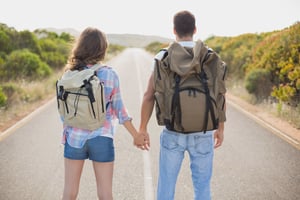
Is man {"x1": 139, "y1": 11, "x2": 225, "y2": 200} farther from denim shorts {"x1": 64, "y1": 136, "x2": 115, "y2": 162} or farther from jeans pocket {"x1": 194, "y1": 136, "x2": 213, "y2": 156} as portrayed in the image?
denim shorts {"x1": 64, "y1": 136, "x2": 115, "y2": 162}

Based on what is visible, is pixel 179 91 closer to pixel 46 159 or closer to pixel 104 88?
pixel 104 88

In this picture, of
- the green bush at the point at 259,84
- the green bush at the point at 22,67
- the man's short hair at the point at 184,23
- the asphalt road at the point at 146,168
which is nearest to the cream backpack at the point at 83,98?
the man's short hair at the point at 184,23

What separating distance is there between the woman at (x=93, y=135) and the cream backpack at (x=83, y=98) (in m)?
0.06

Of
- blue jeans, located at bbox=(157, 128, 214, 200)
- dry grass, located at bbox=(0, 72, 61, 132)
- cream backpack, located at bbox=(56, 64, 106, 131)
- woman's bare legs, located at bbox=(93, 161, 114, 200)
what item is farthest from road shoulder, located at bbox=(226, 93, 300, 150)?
dry grass, located at bbox=(0, 72, 61, 132)

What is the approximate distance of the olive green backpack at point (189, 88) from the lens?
3.38 m

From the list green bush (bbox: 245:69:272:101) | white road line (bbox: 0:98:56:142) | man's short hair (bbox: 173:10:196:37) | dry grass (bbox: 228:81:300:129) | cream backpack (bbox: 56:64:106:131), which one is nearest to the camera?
cream backpack (bbox: 56:64:106:131)

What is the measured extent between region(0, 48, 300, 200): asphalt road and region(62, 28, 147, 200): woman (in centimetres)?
184

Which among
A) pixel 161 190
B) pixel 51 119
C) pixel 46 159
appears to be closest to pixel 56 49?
pixel 51 119

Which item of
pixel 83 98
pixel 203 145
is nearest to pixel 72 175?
pixel 83 98

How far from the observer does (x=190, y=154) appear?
11.9 feet

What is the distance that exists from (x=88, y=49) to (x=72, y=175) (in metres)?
0.98

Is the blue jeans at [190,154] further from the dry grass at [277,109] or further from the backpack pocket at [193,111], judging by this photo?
the dry grass at [277,109]

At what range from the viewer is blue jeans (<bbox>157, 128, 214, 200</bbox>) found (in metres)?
3.57

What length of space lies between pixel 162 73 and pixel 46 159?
13.8 feet
